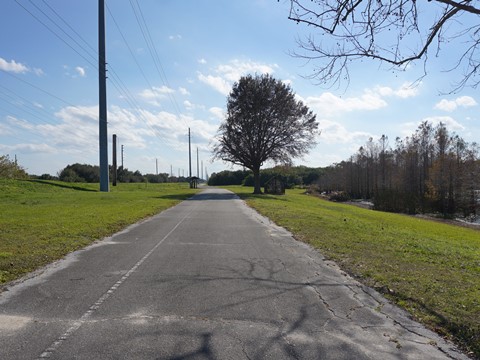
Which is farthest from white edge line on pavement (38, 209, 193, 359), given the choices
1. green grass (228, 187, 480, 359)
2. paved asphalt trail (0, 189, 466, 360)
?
green grass (228, 187, 480, 359)

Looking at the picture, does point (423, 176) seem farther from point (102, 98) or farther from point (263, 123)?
point (102, 98)

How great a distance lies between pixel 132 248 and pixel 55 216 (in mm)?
8947

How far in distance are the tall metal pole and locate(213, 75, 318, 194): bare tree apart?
40.3 ft

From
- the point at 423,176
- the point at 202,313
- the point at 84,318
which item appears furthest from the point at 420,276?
the point at 423,176

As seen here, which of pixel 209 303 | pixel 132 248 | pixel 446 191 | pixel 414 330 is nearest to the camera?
pixel 414 330

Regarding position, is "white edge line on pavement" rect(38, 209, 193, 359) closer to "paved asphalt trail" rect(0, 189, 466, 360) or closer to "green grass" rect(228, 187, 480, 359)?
"paved asphalt trail" rect(0, 189, 466, 360)

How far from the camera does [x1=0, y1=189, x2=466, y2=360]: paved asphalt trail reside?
4453mm

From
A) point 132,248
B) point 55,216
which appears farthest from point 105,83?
point 132,248

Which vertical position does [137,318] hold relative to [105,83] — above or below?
below

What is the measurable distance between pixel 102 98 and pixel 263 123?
17.8 meters

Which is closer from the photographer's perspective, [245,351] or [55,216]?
[245,351]

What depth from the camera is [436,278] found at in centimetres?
816

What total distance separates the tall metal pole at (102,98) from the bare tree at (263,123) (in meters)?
12.3

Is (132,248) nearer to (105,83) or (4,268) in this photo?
(4,268)
